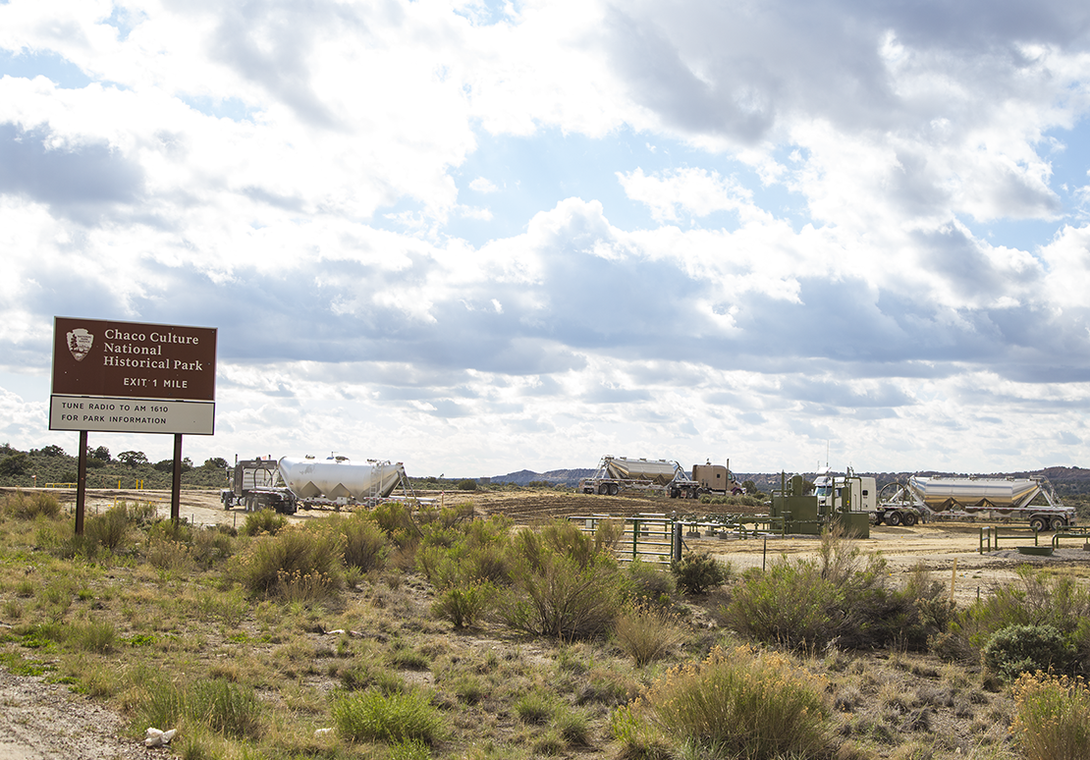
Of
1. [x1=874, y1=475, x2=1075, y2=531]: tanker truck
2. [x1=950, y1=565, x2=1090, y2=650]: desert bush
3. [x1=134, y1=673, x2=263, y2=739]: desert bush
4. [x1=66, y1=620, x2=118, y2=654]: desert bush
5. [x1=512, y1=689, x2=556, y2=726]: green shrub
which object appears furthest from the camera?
[x1=874, y1=475, x2=1075, y2=531]: tanker truck

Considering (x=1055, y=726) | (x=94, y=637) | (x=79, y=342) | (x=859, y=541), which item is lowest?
(x=859, y=541)

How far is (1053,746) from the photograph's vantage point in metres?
7.02

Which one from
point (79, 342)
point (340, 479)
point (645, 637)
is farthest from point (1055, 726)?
point (340, 479)

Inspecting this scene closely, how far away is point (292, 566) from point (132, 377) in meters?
8.51

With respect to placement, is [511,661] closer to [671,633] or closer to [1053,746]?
[671,633]

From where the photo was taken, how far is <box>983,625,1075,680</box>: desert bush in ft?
A: 36.3

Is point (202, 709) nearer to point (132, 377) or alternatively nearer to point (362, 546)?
point (362, 546)

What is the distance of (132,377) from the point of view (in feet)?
70.5

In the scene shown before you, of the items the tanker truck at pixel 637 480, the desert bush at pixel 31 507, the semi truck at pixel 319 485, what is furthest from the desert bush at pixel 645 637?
the tanker truck at pixel 637 480

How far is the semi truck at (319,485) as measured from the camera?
39.8 m

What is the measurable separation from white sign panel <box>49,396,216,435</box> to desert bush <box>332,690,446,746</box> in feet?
51.7

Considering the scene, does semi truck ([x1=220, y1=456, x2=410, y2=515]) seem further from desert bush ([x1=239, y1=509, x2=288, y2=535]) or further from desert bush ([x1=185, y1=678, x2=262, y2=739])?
desert bush ([x1=185, y1=678, x2=262, y2=739])

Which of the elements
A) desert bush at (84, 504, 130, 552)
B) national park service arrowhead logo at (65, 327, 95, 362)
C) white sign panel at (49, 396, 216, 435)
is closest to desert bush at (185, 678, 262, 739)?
desert bush at (84, 504, 130, 552)

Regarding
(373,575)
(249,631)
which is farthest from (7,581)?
(373,575)
